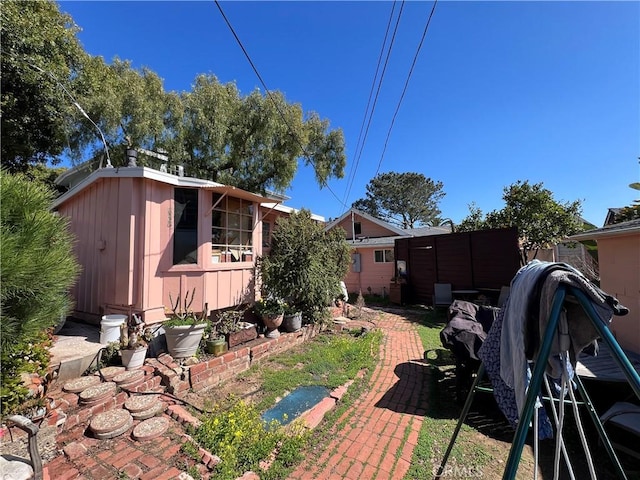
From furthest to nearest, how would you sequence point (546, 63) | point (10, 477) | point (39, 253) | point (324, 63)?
point (324, 63), point (546, 63), point (39, 253), point (10, 477)

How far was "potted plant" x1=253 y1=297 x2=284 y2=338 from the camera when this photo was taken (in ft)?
19.2

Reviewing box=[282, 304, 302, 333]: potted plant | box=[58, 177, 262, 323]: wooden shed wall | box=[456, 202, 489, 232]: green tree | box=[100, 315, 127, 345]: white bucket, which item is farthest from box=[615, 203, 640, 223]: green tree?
box=[100, 315, 127, 345]: white bucket

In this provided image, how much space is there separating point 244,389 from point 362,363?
2143 mm

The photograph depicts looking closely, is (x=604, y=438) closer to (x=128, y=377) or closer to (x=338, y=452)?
(x=338, y=452)

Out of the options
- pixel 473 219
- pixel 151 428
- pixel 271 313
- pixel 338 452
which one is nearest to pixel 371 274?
pixel 473 219

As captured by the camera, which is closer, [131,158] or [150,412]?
[150,412]

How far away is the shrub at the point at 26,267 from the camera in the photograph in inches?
78.1

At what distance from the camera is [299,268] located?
21.8 feet

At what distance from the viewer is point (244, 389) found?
3992mm

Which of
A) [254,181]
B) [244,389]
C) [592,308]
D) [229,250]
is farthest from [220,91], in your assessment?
[592,308]

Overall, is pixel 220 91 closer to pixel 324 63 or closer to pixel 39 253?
pixel 324 63

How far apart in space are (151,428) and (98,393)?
889mm

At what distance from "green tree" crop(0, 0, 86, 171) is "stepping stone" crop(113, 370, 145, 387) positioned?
789 cm

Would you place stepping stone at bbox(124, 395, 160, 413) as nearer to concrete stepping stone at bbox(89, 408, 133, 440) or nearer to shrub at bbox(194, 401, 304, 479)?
concrete stepping stone at bbox(89, 408, 133, 440)
